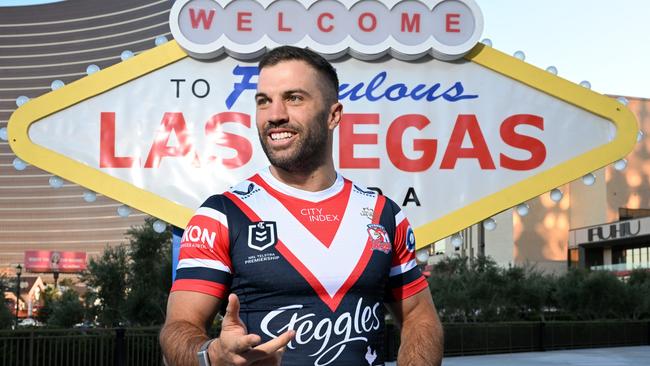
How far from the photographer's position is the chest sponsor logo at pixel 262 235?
2.57 metres

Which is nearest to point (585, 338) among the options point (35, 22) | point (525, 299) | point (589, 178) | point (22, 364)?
point (525, 299)

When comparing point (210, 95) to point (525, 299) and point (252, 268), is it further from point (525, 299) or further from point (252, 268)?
point (525, 299)

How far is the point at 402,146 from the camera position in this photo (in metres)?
6.98

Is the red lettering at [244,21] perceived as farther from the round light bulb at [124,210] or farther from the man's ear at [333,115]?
the man's ear at [333,115]

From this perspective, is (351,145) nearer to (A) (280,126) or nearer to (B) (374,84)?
(B) (374,84)

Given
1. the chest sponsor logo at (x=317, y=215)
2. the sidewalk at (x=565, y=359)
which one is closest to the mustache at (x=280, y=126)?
the chest sponsor logo at (x=317, y=215)

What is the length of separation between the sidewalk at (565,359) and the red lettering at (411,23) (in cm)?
1377

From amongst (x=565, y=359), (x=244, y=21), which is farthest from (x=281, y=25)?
(x=565, y=359)

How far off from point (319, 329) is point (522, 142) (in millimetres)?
4989

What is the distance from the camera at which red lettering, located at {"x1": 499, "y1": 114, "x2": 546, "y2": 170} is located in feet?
22.9

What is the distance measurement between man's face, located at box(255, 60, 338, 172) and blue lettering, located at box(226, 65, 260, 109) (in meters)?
4.22

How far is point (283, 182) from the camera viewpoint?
112 inches

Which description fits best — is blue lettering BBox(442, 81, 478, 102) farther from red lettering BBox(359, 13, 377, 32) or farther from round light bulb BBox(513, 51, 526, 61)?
red lettering BBox(359, 13, 377, 32)

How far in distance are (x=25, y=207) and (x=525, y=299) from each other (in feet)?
515
